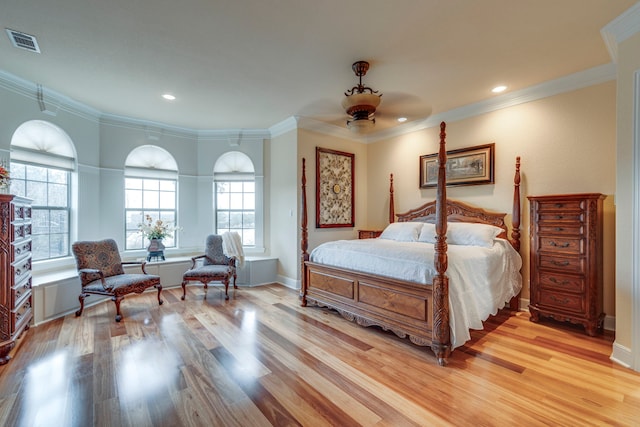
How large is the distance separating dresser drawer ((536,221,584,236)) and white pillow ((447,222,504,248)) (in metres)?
0.49

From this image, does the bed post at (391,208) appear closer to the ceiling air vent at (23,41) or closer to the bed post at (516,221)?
the bed post at (516,221)

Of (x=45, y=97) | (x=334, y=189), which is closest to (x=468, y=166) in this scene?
(x=334, y=189)

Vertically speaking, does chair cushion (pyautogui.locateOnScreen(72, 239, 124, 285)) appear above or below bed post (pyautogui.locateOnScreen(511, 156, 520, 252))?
below

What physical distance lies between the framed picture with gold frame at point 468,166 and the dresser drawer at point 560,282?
4.56ft

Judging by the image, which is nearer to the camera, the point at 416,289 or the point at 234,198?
the point at 416,289

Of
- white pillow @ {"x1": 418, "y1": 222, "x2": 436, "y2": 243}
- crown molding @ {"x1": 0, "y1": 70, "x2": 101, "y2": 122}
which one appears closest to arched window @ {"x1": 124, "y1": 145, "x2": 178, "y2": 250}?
crown molding @ {"x1": 0, "y1": 70, "x2": 101, "y2": 122}

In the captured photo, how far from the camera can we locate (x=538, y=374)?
2260mm

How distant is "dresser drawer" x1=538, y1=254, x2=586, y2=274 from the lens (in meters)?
3.01

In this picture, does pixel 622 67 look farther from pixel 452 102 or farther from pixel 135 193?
pixel 135 193

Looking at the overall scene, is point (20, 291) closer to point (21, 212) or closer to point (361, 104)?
point (21, 212)

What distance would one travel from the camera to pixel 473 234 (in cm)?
369

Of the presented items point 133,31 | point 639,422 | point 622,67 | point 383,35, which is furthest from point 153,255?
point 622,67

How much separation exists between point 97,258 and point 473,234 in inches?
194

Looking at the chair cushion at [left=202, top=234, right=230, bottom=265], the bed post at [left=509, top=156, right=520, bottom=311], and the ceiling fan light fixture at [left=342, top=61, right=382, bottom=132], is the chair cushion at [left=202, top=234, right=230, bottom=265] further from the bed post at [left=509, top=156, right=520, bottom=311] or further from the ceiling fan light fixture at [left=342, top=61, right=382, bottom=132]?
the bed post at [left=509, top=156, right=520, bottom=311]
